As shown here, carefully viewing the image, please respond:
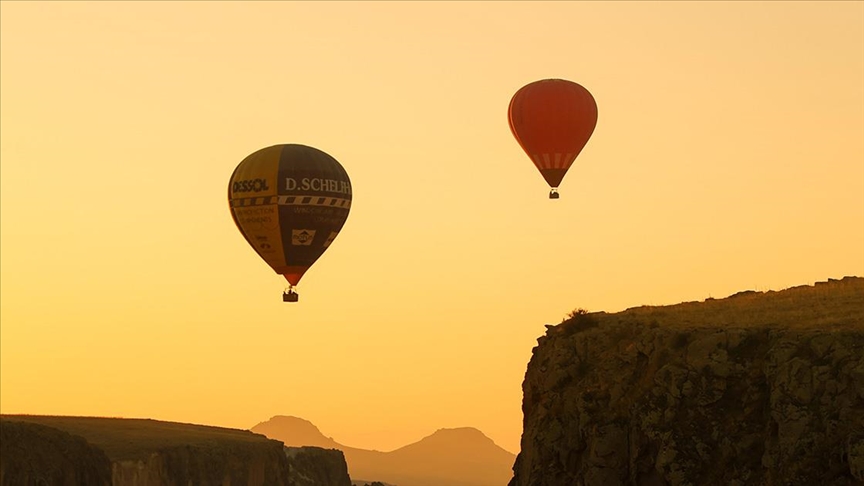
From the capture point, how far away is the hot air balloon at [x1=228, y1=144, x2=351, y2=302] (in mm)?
115500

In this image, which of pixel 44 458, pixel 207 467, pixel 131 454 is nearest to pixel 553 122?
pixel 44 458

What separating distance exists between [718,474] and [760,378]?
4.96 m

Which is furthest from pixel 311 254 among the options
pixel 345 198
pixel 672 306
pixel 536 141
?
pixel 672 306

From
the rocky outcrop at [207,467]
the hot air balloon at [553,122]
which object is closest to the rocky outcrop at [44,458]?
the rocky outcrop at [207,467]

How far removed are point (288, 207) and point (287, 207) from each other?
6 centimetres

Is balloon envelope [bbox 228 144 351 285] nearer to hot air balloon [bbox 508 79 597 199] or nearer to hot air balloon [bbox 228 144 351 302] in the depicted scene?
hot air balloon [bbox 228 144 351 302]

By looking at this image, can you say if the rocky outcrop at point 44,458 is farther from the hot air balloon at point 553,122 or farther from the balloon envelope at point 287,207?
the hot air balloon at point 553,122

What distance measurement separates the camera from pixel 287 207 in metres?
115

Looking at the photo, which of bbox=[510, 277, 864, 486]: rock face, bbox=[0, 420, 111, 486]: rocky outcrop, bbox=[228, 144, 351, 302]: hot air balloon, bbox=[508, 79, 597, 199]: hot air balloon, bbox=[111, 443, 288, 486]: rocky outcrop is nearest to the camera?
bbox=[510, 277, 864, 486]: rock face

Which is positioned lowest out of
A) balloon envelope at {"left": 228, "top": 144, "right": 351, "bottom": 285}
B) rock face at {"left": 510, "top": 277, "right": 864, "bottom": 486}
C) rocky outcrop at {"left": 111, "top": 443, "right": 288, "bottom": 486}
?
rocky outcrop at {"left": 111, "top": 443, "right": 288, "bottom": 486}

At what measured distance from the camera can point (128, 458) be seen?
142 m

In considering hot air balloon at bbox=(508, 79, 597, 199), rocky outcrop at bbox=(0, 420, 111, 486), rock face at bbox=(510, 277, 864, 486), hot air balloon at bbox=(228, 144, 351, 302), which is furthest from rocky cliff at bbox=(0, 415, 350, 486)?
hot air balloon at bbox=(508, 79, 597, 199)

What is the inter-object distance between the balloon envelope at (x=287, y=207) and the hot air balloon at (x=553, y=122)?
13.5 m

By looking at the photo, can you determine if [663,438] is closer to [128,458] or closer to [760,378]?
[760,378]
